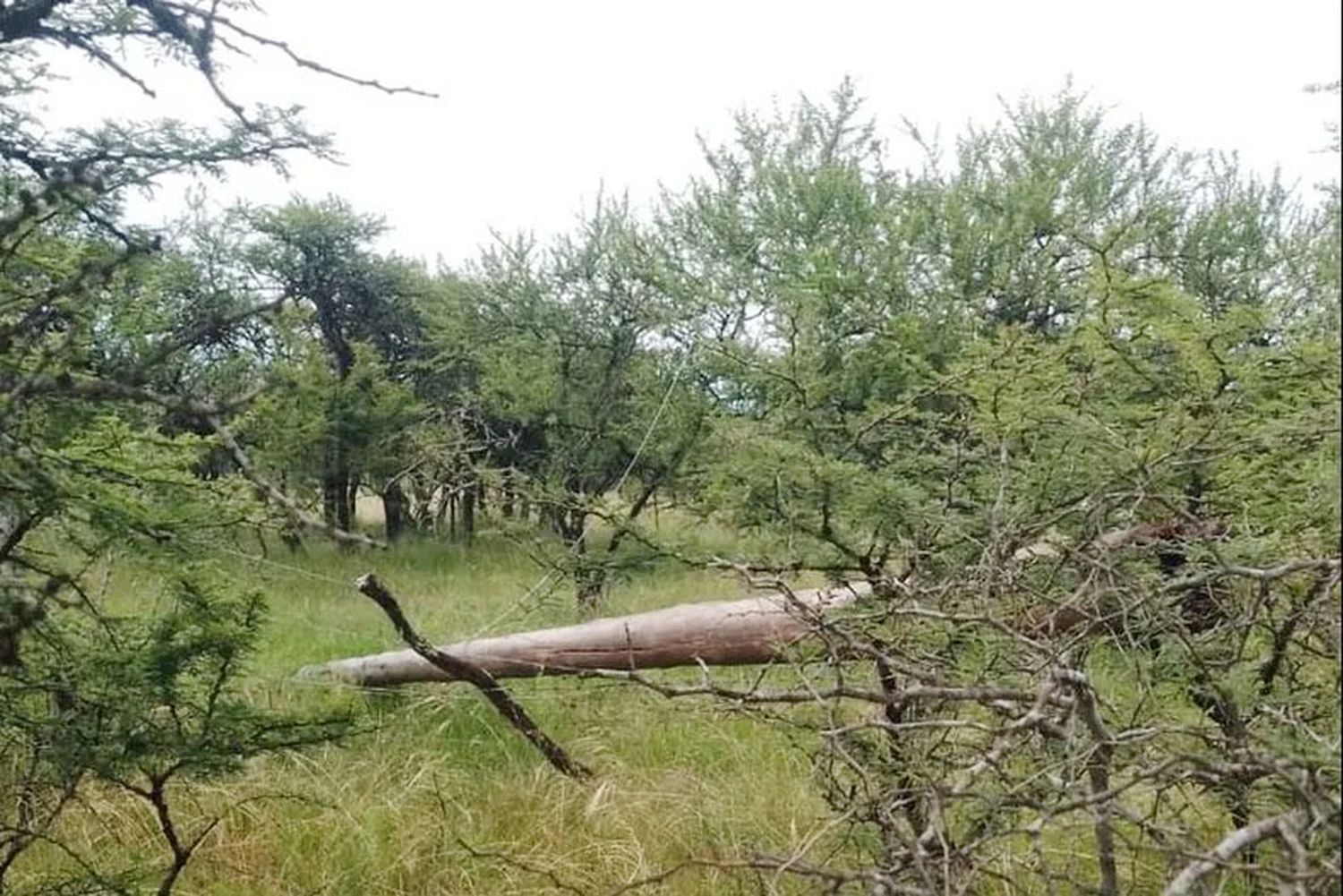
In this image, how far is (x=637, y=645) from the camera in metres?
4.62

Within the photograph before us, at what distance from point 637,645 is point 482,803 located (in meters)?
0.84

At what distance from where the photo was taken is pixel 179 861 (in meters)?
2.68

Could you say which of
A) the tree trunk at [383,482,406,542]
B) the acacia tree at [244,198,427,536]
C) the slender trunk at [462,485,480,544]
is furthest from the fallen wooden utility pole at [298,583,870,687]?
the acacia tree at [244,198,427,536]

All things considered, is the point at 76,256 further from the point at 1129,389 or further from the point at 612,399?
the point at 612,399

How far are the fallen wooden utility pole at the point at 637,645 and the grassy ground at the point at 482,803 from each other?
13 cm

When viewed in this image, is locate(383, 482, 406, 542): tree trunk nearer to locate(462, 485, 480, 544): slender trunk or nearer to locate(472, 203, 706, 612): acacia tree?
locate(462, 485, 480, 544): slender trunk

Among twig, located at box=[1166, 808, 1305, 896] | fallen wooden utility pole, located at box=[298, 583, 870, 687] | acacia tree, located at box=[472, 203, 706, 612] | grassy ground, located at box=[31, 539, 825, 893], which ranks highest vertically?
acacia tree, located at box=[472, 203, 706, 612]

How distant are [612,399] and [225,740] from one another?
7.80 meters

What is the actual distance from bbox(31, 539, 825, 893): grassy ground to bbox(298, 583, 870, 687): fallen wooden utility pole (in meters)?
0.13

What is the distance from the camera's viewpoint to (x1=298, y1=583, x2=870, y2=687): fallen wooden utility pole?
4.43m

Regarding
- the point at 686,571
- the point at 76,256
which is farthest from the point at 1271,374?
the point at 686,571

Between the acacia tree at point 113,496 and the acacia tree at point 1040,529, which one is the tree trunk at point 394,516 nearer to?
the acacia tree at point 1040,529

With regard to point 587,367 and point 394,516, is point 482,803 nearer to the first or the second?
point 587,367

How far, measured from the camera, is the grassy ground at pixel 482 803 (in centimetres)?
359
